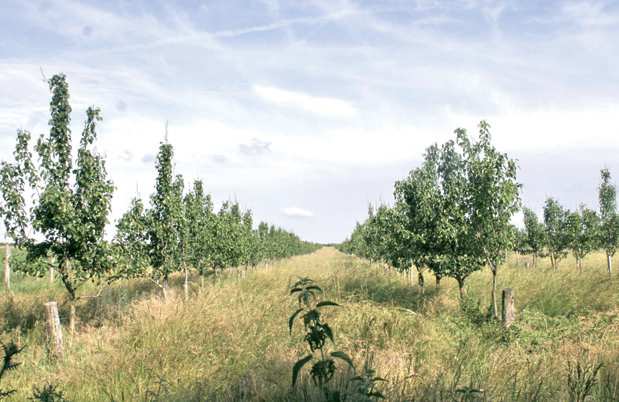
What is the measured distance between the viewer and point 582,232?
28172mm

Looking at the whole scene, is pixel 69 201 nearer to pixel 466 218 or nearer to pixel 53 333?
pixel 53 333

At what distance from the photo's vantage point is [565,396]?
15.1 ft

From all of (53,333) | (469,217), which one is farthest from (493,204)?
(53,333)

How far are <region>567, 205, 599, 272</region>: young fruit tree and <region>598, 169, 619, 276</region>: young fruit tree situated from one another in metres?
0.41

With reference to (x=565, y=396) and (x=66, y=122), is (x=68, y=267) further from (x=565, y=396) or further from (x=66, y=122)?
(x=565, y=396)

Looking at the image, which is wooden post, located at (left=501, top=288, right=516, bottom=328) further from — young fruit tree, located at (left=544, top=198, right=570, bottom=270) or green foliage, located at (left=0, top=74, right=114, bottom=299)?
young fruit tree, located at (left=544, top=198, right=570, bottom=270)

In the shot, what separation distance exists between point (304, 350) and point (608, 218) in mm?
27851

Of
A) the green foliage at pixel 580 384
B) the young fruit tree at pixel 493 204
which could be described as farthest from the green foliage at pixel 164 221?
the green foliage at pixel 580 384

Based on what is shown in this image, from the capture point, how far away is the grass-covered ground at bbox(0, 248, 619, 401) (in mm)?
4988

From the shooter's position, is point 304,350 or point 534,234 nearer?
point 304,350

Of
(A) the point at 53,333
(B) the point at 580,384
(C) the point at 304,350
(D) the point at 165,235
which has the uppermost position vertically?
(D) the point at 165,235

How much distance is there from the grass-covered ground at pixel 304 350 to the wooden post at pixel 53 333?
0.24m

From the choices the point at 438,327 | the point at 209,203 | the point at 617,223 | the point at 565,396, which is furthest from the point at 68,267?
the point at 617,223

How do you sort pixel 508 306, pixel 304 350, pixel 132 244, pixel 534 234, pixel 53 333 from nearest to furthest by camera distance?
pixel 304 350, pixel 53 333, pixel 508 306, pixel 132 244, pixel 534 234
